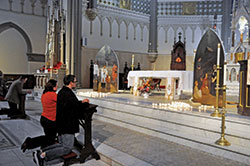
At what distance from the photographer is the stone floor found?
10.3ft

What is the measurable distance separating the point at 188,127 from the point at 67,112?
2279mm

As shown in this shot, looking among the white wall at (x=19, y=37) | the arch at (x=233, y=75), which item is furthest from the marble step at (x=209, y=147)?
the white wall at (x=19, y=37)

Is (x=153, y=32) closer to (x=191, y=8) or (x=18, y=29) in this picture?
(x=191, y=8)

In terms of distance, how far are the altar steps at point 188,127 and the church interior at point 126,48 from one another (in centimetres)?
4

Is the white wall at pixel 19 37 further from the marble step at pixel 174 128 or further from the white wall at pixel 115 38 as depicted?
the marble step at pixel 174 128

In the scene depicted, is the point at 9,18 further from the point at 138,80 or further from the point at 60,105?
the point at 60,105

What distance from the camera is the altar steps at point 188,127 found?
3.44 meters

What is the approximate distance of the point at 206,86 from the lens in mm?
5398

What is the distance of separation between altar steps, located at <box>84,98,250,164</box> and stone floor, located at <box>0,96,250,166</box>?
0.14 metres

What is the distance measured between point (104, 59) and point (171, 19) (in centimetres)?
678

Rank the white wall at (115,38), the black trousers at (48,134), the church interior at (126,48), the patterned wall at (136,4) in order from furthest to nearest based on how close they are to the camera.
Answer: the patterned wall at (136,4) → the white wall at (115,38) → the church interior at (126,48) → the black trousers at (48,134)

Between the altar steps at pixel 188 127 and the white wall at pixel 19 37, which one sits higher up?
the white wall at pixel 19 37

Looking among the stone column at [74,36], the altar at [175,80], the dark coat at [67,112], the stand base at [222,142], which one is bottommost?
the stand base at [222,142]

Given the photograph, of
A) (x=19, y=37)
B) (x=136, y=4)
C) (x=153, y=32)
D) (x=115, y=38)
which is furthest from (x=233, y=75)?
(x=19, y=37)
